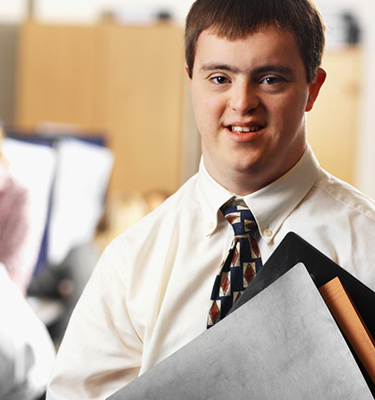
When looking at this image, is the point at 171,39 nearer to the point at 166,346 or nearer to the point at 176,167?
the point at 176,167

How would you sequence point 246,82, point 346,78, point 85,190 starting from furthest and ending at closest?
point 346,78 < point 85,190 < point 246,82

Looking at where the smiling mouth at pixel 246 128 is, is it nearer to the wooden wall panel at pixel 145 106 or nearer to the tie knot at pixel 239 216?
the tie knot at pixel 239 216

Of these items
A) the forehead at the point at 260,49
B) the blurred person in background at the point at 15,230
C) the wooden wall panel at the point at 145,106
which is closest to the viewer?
the forehead at the point at 260,49

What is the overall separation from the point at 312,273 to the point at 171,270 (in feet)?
0.86

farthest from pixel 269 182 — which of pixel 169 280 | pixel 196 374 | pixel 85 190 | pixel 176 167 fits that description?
pixel 176 167

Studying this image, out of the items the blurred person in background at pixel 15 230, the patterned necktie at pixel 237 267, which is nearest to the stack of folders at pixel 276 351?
the patterned necktie at pixel 237 267

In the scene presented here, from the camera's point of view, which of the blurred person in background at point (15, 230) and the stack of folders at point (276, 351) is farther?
the blurred person in background at point (15, 230)

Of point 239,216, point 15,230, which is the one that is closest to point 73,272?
point 15,230

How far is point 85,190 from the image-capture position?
3.11 m

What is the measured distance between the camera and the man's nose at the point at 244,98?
744mm

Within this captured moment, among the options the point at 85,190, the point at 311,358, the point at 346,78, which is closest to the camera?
the point at 311,358

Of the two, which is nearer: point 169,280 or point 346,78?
point 169,280

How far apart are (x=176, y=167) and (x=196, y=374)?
3.49 m

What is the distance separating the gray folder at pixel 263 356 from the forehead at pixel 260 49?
29 cm
